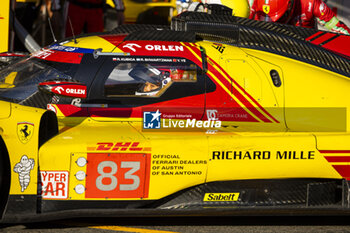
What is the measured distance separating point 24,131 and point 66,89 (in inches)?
23.2

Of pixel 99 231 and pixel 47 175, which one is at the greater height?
pixel 47 175

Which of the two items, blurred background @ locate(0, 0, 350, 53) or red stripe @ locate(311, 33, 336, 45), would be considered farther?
blurred background @ locate(0, 0, 350, 53)

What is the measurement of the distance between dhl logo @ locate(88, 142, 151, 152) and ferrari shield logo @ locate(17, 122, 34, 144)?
0.44 m

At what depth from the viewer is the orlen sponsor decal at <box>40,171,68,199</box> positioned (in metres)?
4.94

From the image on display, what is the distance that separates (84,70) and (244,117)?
54.9 inches

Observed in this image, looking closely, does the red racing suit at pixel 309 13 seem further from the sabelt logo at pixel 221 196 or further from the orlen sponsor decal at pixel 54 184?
the orlen sponsor decal at pixel 54 184

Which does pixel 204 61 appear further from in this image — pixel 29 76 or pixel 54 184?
pixel 54 184

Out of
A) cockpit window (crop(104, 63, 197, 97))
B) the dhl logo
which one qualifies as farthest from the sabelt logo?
cockpit window (crop(104, 63, 197, 97))

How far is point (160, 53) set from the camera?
5812 mm

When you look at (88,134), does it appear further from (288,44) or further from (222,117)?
(288,44)

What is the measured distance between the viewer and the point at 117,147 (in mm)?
5047

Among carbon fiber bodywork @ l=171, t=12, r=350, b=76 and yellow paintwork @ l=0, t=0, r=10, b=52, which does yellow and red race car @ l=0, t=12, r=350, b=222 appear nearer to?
carbon fiber bodywork @ l=171, t=12, r=350, b=76

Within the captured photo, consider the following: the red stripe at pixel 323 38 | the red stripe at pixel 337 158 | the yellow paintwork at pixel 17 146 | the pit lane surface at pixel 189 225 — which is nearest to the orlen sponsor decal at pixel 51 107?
the yellow paintwork at pixel 17 146

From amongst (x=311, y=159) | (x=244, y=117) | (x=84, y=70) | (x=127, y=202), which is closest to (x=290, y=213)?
(x=311, y=159)
